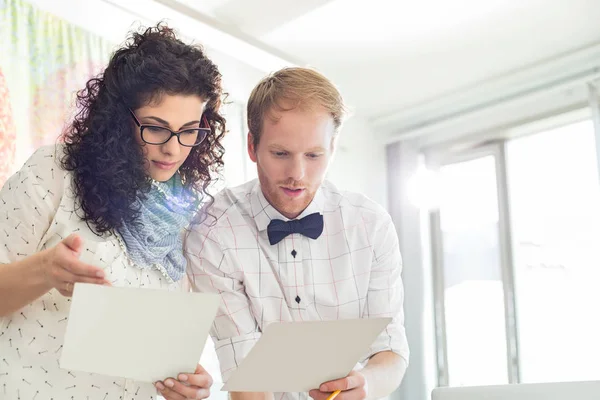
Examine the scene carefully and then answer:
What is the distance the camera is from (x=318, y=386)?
4.51 feet

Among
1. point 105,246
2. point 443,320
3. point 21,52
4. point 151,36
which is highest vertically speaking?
point 21,52

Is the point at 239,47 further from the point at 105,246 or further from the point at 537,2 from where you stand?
the point at 105,246

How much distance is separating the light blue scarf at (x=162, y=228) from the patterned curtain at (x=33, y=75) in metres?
1.26

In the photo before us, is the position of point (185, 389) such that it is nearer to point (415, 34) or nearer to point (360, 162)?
point (415, 34)

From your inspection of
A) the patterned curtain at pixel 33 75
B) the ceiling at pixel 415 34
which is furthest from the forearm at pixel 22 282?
the ceiling at pixel 415 34

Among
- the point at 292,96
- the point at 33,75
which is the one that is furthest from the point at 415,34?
the point at 292,96

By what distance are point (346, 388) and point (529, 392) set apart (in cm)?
39

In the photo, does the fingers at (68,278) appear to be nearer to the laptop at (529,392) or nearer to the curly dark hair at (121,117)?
the curly dark hair at (121,117)

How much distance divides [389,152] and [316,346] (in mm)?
3971

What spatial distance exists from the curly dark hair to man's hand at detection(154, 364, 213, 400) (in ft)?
1.13

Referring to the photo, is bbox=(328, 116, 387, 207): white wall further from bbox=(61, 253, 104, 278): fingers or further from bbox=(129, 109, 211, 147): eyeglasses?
bbox=(61, 253, 104, 278): fingers

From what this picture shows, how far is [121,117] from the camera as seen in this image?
1433 millimetres

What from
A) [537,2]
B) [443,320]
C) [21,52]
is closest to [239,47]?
[21,52]

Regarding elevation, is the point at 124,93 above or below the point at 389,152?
below
